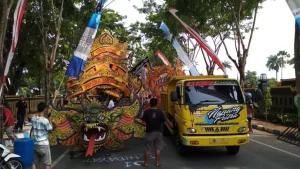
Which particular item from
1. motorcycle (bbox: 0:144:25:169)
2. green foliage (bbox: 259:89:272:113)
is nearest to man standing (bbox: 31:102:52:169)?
motorcycle (bbox: 0:144:25:169)

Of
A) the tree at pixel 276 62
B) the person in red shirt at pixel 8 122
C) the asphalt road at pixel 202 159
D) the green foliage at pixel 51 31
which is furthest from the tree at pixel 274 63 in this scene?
the person in red shirt at pixel 8 122

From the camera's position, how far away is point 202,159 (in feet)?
31.0

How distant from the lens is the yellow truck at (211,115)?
905 cm

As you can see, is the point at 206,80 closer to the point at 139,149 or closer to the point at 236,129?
the point at 236,129

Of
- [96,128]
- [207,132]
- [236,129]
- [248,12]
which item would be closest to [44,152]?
[96,128]

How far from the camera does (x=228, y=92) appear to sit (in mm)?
9805

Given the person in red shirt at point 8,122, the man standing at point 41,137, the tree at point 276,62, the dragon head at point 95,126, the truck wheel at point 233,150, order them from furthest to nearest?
the tree at point 276,62 < the person in red shirt at point 8,122 < the truck wheel at point 233,150 < the dragon head at point 95,126 < the man standing at point 41,137

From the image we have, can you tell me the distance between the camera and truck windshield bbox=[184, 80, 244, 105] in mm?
9594

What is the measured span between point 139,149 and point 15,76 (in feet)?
64.6

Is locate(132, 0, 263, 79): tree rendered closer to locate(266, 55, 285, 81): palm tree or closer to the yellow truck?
the yellow truck

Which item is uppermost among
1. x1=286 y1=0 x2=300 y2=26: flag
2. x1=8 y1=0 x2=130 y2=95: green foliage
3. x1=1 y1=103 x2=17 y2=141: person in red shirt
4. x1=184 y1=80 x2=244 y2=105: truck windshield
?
x1=8 y1=0 x2=130 y2=95: green foliage

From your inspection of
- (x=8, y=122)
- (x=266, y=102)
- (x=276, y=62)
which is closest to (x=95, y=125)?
(x=8, y=122)

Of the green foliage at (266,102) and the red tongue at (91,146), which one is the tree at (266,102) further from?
the red tongue at (91,146)

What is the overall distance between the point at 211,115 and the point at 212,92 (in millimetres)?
862
